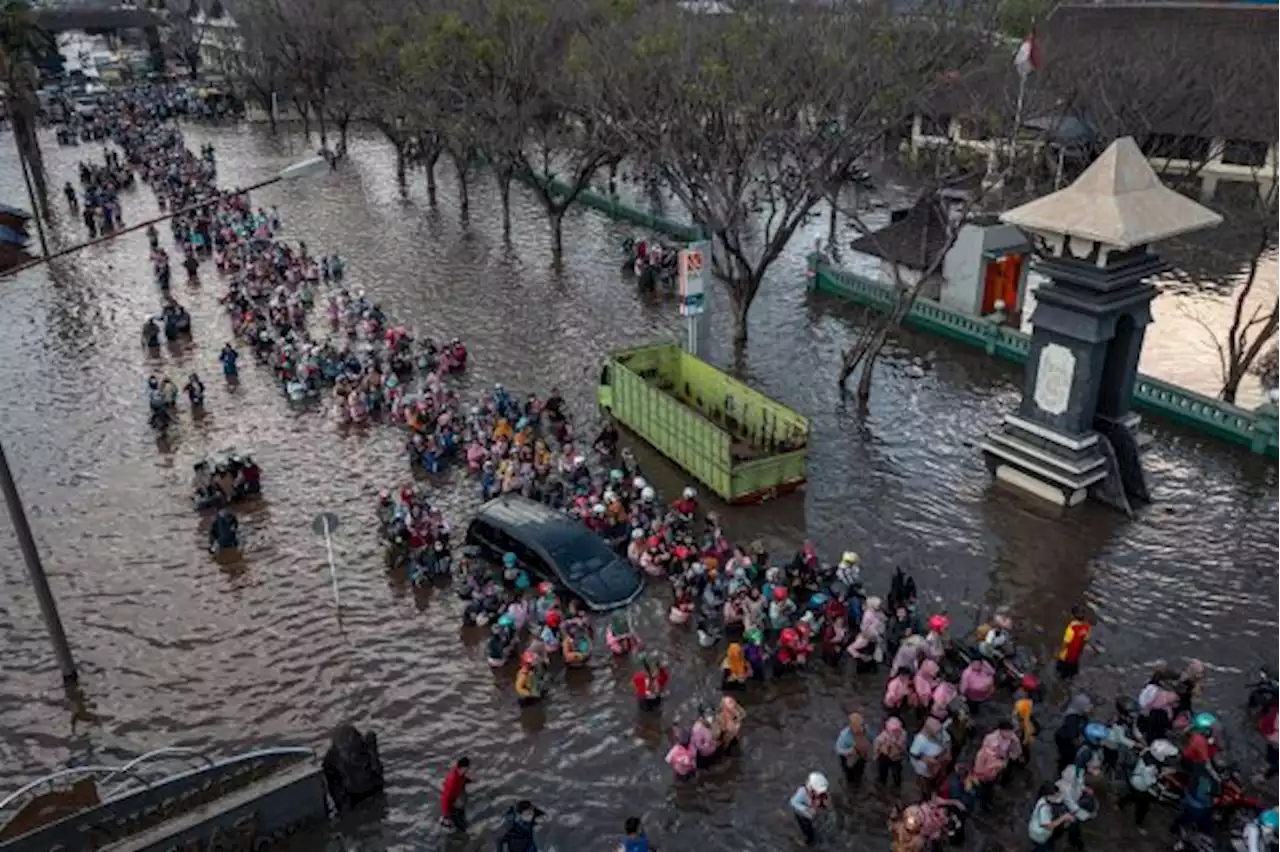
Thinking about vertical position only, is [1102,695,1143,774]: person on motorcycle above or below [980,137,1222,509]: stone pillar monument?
below

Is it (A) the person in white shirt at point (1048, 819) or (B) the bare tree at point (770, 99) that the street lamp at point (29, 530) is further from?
(B) the bare tree at point (770, 99)

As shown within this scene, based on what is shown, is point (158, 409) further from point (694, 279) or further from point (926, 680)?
point (926, 680)

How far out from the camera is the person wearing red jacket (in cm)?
1462

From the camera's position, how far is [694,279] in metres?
28.3

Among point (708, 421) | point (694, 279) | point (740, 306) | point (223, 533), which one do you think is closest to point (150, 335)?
point (223, 533)

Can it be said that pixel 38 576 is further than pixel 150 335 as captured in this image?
No

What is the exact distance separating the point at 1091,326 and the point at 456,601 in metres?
13.8

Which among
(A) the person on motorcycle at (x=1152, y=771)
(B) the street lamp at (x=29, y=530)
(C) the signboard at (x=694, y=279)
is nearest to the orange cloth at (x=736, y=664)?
(A) the person on motorcycle at (x=1152, y=771)

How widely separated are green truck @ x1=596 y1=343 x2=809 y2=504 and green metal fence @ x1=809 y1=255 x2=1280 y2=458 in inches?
332

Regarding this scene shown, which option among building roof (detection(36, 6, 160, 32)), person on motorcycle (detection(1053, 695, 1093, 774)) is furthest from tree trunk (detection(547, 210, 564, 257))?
building roof (detection(36, 6, 160, 32))

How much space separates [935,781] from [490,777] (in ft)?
21.2

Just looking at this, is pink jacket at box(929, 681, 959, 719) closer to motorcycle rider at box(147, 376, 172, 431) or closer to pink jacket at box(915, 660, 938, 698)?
pink jacket at box(915, 660, 938, 698)

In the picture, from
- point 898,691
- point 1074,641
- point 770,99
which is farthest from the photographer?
point 770,99

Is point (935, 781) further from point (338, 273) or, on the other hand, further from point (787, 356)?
point (338, 273)
